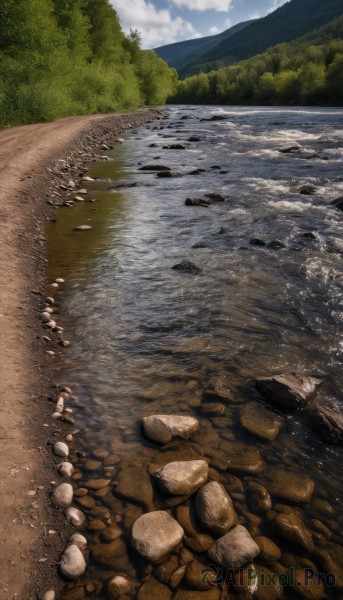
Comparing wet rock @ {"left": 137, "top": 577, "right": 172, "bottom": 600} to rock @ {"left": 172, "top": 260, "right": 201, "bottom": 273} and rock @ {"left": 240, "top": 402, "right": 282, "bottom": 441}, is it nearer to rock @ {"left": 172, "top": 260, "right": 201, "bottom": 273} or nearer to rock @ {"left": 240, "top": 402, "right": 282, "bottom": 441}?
rock @ {"left": 240, "top": 402, "right": 282, "bottom": 441}

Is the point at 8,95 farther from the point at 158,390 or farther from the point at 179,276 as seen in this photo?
the point at 158,390

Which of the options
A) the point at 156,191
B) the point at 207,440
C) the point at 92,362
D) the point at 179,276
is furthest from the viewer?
the point at 156,191

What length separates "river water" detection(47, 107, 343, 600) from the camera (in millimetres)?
3699

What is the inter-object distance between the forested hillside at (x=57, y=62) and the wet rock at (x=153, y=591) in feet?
96.3

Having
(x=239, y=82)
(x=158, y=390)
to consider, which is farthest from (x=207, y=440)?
(x=239, y=82)

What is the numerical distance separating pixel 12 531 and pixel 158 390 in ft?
8.07

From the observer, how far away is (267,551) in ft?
10.7

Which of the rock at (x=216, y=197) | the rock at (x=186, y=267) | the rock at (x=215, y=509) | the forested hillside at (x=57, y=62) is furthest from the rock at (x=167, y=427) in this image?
the forested hillside at (x=57, y=62)

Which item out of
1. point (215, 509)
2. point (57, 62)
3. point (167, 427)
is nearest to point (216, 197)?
point (167, 427)

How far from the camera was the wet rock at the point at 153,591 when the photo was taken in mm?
2912

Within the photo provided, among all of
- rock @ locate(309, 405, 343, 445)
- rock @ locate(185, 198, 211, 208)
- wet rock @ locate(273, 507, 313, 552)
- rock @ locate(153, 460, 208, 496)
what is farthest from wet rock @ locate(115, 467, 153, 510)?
rock @ locate(185, 198, 211, 208)

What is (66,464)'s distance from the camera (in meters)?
3.98

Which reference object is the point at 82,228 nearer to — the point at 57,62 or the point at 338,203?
the point at 338,203

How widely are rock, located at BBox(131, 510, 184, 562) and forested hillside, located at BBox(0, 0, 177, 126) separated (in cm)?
2886
